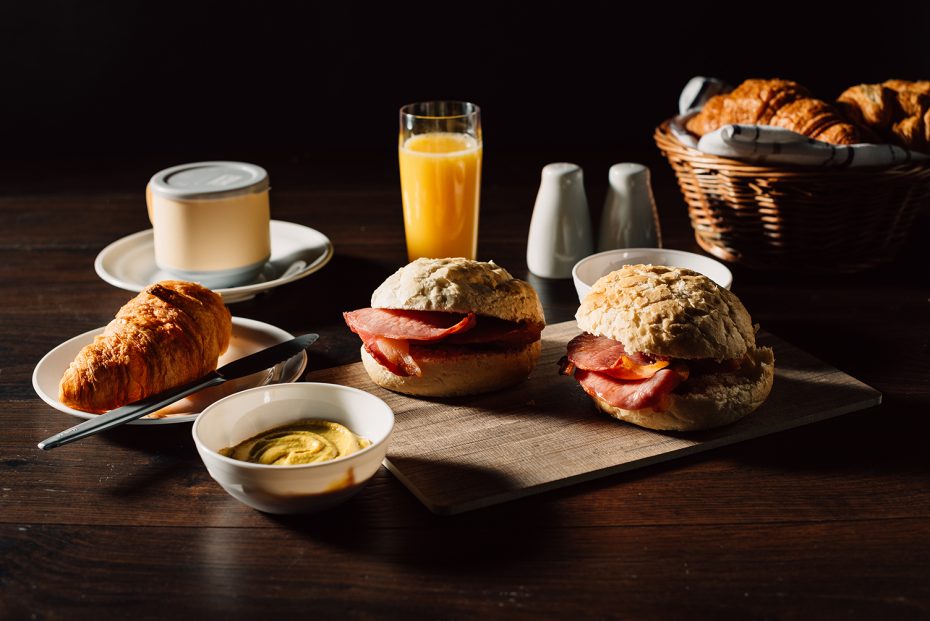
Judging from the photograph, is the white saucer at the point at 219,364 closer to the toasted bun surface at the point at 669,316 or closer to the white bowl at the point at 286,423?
the white bowl at the point at 286,423

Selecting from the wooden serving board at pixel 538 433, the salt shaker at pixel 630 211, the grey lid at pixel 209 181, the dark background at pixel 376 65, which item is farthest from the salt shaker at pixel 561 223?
the dark background at pixel 376 65

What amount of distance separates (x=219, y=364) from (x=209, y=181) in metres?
0.51

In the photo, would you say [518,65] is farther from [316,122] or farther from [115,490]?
[115,490]

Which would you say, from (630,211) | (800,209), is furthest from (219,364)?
(800,209)

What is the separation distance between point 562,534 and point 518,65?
2437 mm

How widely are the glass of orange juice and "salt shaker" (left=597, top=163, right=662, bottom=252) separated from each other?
0.99ft

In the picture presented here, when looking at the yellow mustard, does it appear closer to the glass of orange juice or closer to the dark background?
the glass of orange juice

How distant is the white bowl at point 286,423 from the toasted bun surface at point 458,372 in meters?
0.21

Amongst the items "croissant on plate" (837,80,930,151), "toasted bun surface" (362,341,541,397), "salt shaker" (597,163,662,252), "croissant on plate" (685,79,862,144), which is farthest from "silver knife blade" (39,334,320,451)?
"croissant on plate" (837,80,930,151)

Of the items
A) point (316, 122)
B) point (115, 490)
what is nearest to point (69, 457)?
point (115, 490)

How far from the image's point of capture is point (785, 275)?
2121 millimetres

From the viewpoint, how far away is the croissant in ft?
4.53

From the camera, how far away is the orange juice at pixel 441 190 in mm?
2125

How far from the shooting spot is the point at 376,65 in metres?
3.32
